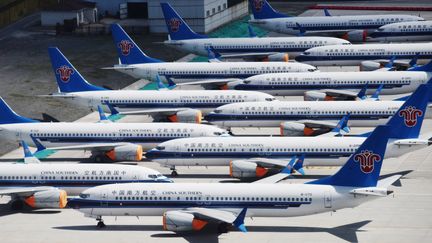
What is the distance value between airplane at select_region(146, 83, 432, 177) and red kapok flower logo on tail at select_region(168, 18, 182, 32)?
61.6 metres

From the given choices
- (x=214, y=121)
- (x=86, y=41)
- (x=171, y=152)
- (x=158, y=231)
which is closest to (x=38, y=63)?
(x=86, y=41)

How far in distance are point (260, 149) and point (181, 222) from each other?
2023 centimetres

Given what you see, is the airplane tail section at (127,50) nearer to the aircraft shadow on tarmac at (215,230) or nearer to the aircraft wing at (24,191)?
the aircraft wing at (24,191)

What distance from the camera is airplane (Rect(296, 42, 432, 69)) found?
549ft

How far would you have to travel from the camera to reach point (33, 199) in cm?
10856

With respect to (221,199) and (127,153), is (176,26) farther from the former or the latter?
(221,199)

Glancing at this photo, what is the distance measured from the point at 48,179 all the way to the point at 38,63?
233ft

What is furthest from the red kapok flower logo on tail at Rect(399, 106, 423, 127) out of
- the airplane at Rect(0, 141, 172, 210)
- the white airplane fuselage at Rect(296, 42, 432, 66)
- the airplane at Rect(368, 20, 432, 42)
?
the airplane at Rect(368, 20, 432, 42)

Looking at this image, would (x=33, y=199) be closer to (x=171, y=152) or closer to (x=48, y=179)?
(x=48, y=179)

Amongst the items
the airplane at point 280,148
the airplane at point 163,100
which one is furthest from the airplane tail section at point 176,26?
the airplane at point 280,148

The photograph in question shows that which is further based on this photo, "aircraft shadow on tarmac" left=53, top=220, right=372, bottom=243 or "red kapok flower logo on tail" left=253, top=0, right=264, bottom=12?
"red kapok flower logo on tail" left=253, top=0, right=264, bottom=12

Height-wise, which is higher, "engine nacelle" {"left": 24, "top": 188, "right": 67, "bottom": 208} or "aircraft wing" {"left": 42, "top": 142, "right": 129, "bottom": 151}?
"engine nacelle" {"left": 24, "top": 188, "right": 67, "bottom": 208}

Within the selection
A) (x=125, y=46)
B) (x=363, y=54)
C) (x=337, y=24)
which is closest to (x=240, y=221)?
(x=125, y=46)

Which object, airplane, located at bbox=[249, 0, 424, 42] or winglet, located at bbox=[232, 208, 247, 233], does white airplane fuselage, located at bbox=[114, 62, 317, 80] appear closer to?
airplane, located at bbox=[249, 0, 424, 42]
